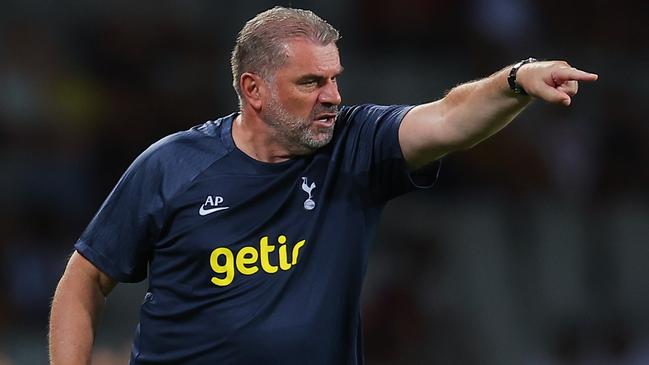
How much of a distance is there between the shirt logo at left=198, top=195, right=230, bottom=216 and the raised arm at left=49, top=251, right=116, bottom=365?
48 centimetres

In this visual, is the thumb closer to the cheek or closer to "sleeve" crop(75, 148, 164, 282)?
the cheek

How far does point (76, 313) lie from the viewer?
452 centimetres

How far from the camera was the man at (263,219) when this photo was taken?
4270 mm

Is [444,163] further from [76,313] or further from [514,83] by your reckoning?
[514,83]

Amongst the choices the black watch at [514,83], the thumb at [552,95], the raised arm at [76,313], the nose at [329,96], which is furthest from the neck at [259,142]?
the thumb at [552,95]

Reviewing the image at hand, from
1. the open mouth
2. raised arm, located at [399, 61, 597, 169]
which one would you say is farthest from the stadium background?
raised arm, located at [399, 61, 597, 169]

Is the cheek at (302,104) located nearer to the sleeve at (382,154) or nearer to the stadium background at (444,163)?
the sleeve at (382,154)

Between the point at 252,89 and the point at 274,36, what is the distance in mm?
226

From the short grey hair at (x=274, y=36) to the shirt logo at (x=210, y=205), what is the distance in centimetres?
46

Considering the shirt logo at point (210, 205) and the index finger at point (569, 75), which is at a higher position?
the index finger at point (569, 75)
